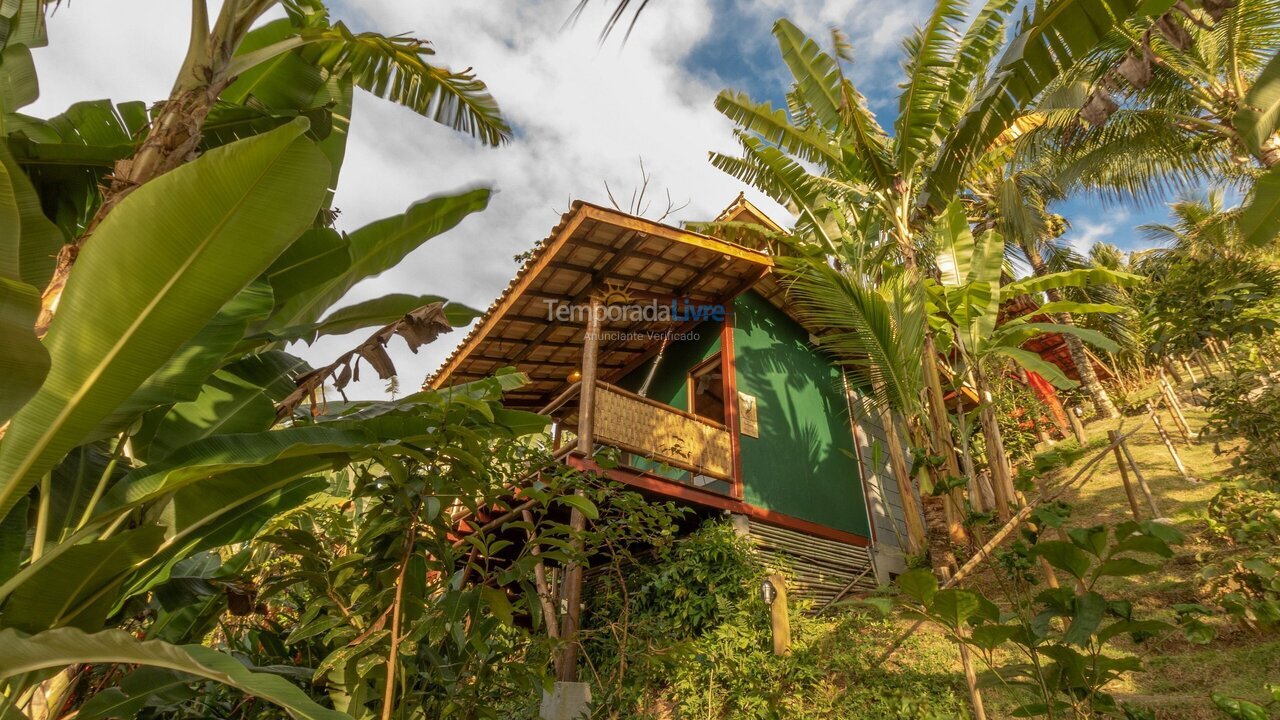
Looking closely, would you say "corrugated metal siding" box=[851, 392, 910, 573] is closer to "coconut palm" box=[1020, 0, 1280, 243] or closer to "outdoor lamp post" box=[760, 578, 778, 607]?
"outdoor lamp post" box=[760, 578, 778, 607]

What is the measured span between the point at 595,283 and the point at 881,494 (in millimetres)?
4901

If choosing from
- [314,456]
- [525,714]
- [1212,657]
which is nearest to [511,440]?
[314,456]

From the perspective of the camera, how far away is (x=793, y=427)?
30.2ft

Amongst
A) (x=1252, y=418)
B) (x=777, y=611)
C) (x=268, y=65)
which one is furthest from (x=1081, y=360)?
(x=268, y=65)

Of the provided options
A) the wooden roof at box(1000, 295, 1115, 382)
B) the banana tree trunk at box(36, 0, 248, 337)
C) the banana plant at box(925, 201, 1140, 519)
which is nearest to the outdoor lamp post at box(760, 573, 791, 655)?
the banana plant at box(925, 201, 1140, 519)

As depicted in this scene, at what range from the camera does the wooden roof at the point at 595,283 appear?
24.6ft

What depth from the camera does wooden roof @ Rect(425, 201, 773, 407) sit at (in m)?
7.50

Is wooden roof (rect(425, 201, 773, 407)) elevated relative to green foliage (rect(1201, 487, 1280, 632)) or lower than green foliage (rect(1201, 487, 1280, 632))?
elevated

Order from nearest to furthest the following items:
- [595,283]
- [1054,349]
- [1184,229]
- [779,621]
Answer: [779,621], [595,283], [1054,349], [1184,229]

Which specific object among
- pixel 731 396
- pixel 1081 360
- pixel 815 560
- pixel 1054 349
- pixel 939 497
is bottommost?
pixel 815 560

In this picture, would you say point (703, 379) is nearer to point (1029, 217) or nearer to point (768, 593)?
point (768, 593)

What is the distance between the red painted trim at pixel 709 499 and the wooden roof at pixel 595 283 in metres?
1.85

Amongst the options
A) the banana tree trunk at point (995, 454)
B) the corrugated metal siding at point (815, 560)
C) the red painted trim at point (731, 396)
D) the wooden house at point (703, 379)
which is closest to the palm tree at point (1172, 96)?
the banana tree trunk at point (995, 454)

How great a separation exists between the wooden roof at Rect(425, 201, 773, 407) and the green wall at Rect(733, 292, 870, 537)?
0.92 metres
